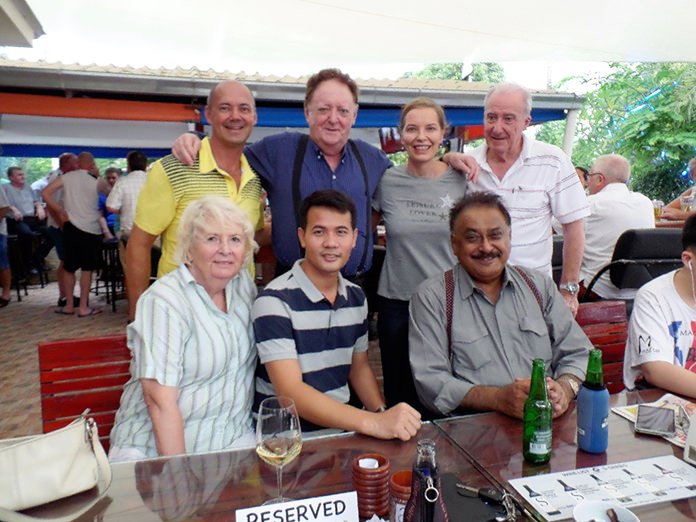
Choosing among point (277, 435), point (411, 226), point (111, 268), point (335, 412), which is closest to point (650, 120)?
point (111, 268)

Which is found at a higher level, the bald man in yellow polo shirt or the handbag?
the bald man in yellow polo shirt

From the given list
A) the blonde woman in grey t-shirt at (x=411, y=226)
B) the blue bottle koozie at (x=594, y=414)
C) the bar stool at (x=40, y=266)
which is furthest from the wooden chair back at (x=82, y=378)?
the bar stool at (x=40, y=266)

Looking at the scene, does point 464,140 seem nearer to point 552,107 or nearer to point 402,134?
point 552,107

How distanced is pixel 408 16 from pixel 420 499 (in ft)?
15.3

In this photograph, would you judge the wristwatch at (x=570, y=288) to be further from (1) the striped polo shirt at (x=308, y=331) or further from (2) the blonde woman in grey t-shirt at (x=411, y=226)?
(1) the striped polo shirt at (x=308, y=331)

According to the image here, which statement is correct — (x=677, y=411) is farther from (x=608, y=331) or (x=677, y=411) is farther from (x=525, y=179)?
(x=525, y=179)

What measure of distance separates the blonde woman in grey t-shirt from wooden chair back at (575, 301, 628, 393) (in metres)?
0.63

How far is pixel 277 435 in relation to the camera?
45.8 inches

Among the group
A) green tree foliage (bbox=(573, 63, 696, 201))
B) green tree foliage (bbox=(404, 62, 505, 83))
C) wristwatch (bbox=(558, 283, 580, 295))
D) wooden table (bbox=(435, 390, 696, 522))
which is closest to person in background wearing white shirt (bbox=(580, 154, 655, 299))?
wristwatch (bbox=(558, 283, 580, 295))

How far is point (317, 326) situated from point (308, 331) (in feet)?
0.12

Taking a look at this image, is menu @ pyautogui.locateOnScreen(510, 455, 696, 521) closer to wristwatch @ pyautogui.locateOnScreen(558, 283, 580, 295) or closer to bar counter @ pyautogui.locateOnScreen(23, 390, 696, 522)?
bar counter @ pyautogui.locateOnScreen(23, 390, 696, 522)

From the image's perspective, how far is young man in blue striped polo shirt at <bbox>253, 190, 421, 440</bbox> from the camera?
5.63 ft

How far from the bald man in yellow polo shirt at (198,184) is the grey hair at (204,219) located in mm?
377

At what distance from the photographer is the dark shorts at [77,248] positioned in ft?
20.3
